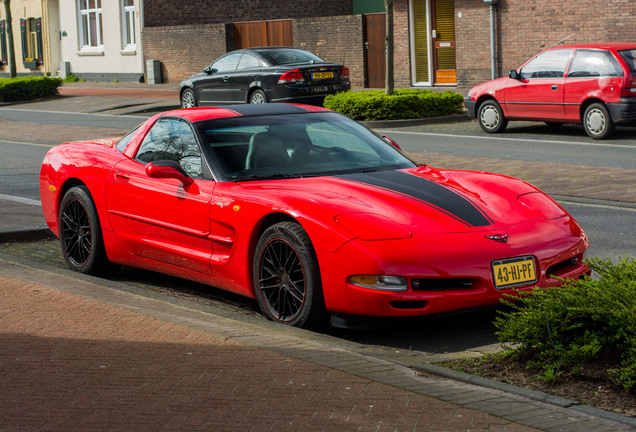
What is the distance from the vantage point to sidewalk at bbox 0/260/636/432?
4059 millimetres

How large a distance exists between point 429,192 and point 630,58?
1208 cm

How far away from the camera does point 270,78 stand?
23312 mm

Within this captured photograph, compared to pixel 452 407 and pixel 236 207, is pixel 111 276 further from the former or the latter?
pixel 452 407

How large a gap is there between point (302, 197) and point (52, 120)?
21.6 metres

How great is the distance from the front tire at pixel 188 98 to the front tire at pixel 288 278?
20.2 m

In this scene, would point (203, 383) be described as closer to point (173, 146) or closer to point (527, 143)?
point (173, 146)

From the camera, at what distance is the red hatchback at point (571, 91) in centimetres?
1691

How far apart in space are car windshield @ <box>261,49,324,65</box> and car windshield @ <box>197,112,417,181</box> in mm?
16950

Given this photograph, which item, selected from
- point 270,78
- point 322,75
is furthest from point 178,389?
point 322,75

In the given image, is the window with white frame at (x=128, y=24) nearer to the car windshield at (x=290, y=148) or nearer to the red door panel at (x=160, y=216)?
the red door panel at (x=160, y=216)

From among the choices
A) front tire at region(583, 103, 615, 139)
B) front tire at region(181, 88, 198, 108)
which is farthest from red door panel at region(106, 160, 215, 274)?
front tire at region(181, 88, 198, 108)

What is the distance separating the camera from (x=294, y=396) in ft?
14.3

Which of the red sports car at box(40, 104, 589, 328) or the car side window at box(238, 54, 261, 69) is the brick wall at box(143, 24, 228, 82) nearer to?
the car side window at box(238, 54, 261, 69)

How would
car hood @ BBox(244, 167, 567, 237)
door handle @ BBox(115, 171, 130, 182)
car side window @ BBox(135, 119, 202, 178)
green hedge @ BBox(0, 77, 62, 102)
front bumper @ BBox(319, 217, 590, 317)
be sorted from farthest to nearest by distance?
green hedge @ BBox(0, 77, 62, 102) → door handle @ BBox(115, 171, 130, 182) → car side window @ BBox(135, 119, 202, 178) → car hood @ BBox(244, 167, 567, 237) → front bumper @ BBox(319, 217, 590, 317)
